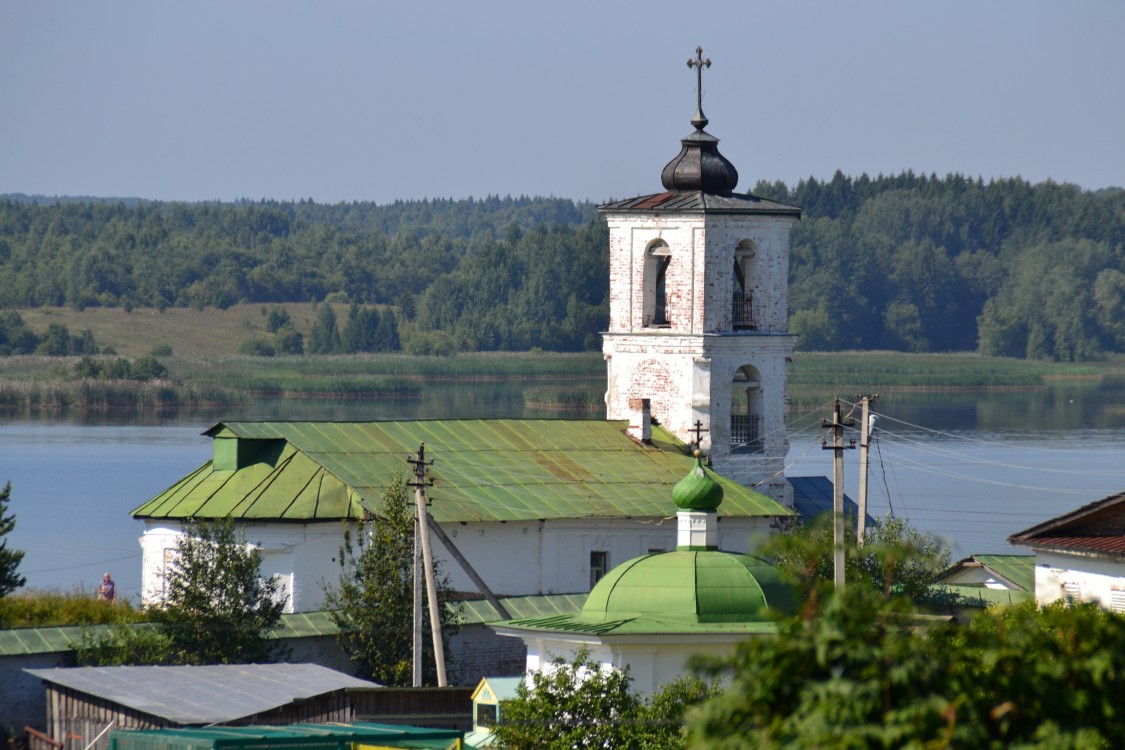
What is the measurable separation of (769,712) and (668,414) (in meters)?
21.7

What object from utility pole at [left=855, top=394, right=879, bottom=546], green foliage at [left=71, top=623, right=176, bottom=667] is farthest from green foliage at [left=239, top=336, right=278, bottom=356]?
green foliage at [left=71, top=623, right=176, bottom=667]

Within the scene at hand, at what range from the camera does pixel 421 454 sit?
78.6 ft

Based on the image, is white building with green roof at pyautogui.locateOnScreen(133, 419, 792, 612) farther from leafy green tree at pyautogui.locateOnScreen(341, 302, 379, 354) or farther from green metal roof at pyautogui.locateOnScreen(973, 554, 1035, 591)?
leafy green tree at pyautogui.locateOnScreen(341, 302, 379, 354)

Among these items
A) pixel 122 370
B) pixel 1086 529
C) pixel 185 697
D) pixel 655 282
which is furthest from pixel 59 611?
pixel 122 370

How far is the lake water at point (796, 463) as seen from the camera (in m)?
44.1

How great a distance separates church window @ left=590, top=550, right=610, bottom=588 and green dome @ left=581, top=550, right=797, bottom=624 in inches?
337

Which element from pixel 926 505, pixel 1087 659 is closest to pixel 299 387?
pixel 926 505

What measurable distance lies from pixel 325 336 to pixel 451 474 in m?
78.2

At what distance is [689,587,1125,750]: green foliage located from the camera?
28.0 feet

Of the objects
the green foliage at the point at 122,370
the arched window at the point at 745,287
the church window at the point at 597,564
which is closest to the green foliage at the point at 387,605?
the church window at the point at 597,564

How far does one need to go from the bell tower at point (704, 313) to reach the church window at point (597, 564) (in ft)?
10.0

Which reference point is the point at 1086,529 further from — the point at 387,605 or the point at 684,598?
the point at 387,605

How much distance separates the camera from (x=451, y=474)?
27.5m

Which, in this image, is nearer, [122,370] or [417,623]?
[417,623]
